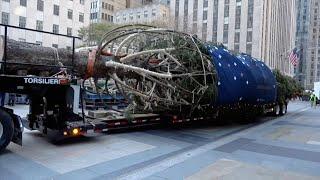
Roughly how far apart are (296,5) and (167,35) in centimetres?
13885

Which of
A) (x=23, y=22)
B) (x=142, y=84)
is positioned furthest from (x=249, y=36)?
(x=142, y=84)

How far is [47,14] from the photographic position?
56.7 metres

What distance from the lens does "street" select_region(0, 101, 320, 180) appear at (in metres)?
8.29

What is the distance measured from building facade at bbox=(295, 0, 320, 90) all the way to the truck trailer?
120m

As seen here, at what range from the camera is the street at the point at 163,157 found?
8.29m

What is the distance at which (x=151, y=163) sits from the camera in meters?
9.28

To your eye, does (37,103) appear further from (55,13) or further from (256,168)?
(55,13)

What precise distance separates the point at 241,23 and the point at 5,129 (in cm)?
8544

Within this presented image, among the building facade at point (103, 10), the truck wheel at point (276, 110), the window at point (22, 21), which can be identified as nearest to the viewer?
the truck wheel at point (276, 110)

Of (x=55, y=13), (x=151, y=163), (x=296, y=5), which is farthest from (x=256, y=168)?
(x=296, y=5)

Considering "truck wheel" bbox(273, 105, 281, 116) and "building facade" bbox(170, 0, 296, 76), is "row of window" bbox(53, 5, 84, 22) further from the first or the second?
Answer: "truck wheel" bbox(273, 105, 281, 116)

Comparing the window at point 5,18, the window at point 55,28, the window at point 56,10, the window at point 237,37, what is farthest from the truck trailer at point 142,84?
the window at point 237,37

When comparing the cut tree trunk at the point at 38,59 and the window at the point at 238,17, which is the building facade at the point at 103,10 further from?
the cut tree trunk at the point at 38,59

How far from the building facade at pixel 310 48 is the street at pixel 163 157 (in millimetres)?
122003
